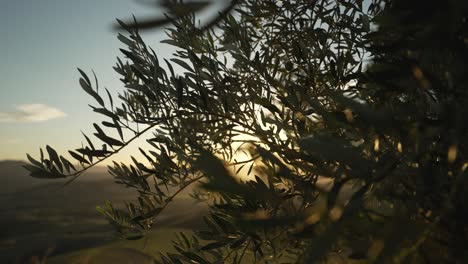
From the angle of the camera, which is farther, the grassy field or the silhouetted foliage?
the grassy field

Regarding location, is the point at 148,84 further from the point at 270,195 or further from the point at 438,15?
the point at 438,15

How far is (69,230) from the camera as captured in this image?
53.7 feet

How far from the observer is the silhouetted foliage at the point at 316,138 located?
2.01 feet

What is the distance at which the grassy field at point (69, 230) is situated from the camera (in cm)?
1145

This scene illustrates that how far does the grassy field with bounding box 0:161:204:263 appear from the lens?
11.4 metres

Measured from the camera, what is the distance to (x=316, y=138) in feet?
2.19

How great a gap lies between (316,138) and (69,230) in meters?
18.1

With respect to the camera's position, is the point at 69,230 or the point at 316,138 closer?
the point at 316,138

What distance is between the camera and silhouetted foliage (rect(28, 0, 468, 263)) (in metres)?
0.61

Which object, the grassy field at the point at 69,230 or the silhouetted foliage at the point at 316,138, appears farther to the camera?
the grassy field at the point at 69,230

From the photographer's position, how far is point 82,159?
1.58 m

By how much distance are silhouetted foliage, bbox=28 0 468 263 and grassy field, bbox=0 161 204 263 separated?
658 centimetres

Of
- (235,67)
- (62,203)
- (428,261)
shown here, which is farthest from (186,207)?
(428,261)

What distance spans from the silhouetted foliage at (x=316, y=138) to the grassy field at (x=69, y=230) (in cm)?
658
